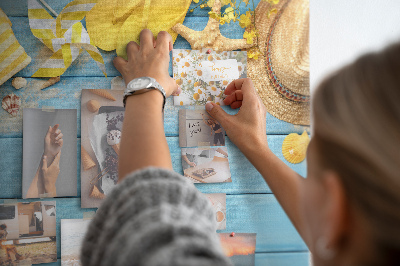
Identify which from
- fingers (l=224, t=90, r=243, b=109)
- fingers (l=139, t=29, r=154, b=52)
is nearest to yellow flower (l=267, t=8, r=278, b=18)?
fingers (l=224, t=90, r=243, b=109)

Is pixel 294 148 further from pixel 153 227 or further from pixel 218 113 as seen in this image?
pixel 153 227

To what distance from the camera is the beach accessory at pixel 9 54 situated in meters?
0.87

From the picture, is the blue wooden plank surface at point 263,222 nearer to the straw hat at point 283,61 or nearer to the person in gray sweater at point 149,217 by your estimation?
the straw hat at point 283,61

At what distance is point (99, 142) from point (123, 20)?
0.34m

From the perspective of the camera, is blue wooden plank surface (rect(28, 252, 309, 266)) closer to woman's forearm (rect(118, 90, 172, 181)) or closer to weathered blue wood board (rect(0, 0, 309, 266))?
weathered blue wood board (rect(0, 0, 309, 266))

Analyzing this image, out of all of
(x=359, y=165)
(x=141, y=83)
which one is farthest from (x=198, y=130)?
(x=359, y=165)

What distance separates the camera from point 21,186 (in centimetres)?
88

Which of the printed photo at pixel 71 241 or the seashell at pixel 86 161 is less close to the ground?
the seashell at pixel 86 161

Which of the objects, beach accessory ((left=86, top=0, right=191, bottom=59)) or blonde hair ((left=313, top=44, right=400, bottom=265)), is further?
beach accessory ((left=86, top=0, right=191, bottom=59))

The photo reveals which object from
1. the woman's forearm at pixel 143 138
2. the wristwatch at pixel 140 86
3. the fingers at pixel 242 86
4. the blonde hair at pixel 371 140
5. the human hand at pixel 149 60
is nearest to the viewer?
the blonde hair at pixel 371 140

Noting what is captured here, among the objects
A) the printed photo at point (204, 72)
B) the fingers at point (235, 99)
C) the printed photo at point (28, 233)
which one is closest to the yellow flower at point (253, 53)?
the printed photo at point (204, 72)

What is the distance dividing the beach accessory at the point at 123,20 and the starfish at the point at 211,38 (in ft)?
0.19

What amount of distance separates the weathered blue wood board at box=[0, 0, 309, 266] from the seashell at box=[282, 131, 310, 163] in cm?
2

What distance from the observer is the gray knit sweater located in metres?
0.41
